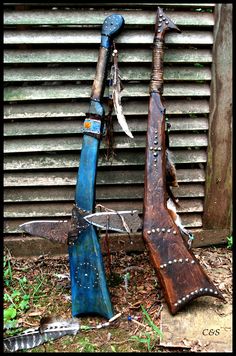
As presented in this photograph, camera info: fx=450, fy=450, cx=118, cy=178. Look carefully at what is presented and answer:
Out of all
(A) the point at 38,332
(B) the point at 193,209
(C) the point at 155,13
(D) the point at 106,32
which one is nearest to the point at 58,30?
(D) the point at 106,32

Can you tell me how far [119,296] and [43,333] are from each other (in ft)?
2.06

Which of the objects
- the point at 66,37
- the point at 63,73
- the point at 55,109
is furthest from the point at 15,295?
the point at 66,37

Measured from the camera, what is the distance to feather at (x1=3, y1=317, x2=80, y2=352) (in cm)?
286

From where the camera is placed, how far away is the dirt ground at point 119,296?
9.42 ft

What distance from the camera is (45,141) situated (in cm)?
354

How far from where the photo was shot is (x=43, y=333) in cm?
294

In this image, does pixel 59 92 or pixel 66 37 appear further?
pixel 59 92

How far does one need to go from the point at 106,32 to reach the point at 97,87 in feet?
1.27

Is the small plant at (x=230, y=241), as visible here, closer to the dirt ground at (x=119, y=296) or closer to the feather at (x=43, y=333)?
the dirt ground at (x=119, y=296)

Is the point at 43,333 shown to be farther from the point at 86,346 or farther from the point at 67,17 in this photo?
the point at 67,17

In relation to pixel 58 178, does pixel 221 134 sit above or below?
above

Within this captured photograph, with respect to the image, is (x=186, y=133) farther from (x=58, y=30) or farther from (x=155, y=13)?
(x=58, y=30)

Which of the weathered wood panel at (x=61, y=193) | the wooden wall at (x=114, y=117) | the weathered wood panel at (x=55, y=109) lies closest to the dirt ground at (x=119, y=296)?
the wooden wall at (x=114, y=117)

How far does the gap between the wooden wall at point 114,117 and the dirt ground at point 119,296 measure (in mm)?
199
